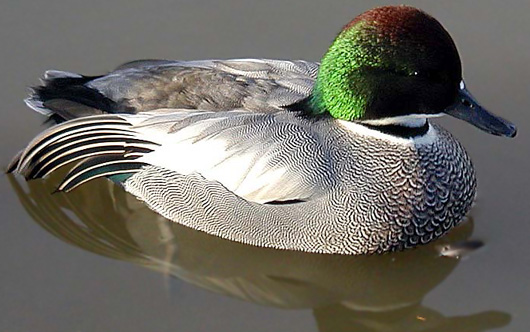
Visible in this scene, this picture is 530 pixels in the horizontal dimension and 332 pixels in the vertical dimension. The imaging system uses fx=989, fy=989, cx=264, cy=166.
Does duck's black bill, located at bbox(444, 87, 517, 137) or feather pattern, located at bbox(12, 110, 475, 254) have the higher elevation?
duck's black bill, located at bbox(444, 87, 517, 137)

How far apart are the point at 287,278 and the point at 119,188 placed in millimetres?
1412

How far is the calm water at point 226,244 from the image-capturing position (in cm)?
567

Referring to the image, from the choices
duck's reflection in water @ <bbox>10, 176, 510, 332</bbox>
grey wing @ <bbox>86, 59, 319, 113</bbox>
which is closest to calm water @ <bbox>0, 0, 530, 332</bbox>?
duck's reflection in water @ <bbox>10, 176, 510, 332</bbox>

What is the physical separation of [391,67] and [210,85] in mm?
1188

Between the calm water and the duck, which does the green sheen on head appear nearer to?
the duck

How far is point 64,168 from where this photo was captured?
6.77 meters

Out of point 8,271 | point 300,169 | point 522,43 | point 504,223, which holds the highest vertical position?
point 522,43

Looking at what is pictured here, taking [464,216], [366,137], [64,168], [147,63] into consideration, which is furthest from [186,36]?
[464,216]

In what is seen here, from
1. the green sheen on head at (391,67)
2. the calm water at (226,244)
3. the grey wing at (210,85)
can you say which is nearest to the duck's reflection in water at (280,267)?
the calm water at (226,244)

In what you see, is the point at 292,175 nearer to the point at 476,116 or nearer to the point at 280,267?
the point at 280,267

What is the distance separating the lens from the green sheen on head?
5.49 meters

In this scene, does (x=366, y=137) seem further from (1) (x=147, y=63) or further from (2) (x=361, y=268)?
(1) (x=147, y=63)

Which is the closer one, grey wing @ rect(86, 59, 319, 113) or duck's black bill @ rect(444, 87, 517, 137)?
duck's black bill @ rect(444, 87, 517, 137)

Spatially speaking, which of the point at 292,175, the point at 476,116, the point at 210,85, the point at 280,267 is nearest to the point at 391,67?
the point at 476,116
